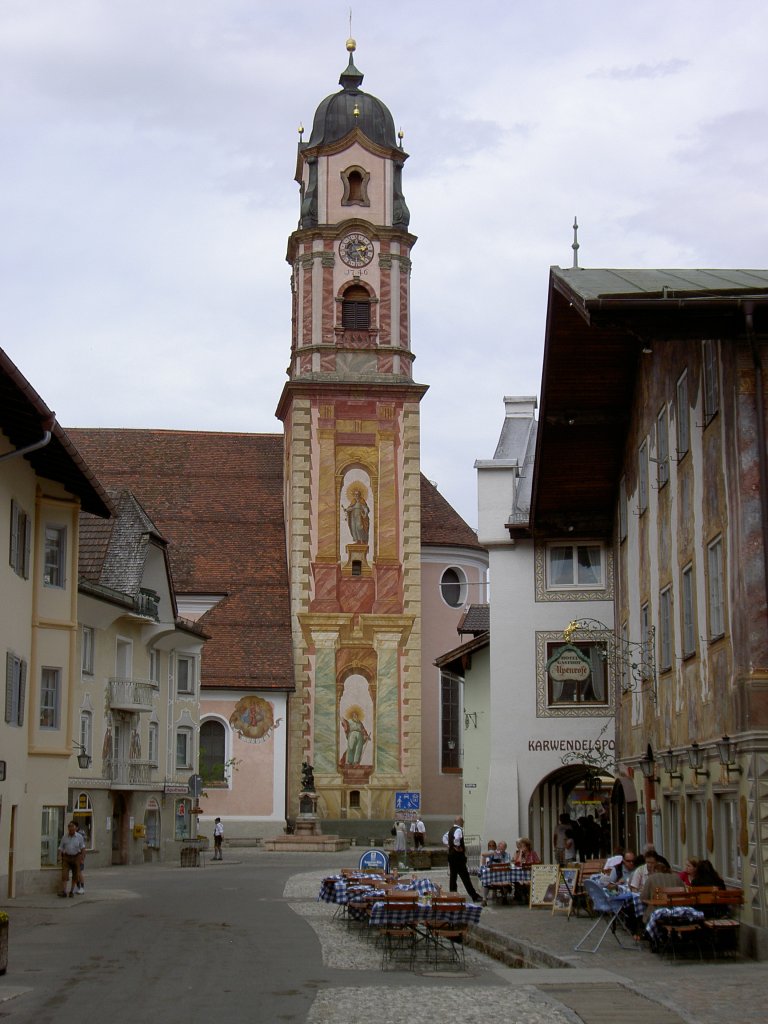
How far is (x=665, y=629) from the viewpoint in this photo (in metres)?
24.1

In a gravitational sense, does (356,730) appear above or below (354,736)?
above

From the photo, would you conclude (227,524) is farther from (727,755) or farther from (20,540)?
(727,755)

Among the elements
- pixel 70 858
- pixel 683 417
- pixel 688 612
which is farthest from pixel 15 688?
pixel 683 417

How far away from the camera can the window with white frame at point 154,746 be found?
47.9 meters

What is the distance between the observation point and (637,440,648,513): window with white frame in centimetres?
2588

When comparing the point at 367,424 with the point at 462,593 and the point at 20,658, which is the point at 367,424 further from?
the point at 20,658

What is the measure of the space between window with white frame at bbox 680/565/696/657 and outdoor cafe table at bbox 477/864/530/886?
6680mm

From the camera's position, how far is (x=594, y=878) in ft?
67.6

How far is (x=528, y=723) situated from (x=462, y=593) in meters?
28.7

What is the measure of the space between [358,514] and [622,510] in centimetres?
3169

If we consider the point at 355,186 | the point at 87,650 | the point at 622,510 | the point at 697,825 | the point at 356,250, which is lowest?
the point at 697,825

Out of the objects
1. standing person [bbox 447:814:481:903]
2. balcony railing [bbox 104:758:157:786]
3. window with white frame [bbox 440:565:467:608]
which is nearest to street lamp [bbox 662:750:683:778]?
standing person [bbox 447:814:481:903]

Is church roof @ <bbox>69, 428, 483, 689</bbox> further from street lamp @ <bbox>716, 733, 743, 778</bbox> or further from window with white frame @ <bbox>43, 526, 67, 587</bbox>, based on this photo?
street lamp @ <bbox>716, 733, 743, 778</bbox>

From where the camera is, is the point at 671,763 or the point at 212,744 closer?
the point at 671,763
